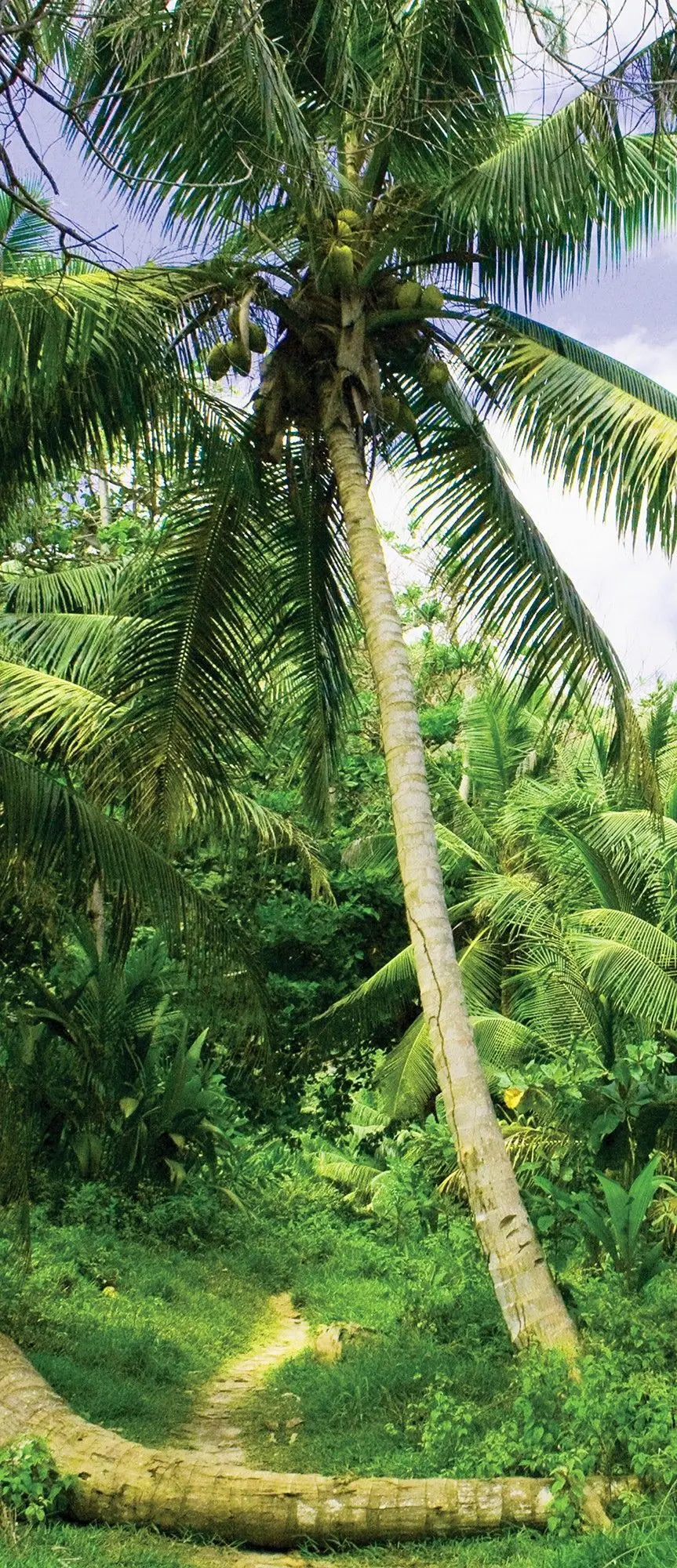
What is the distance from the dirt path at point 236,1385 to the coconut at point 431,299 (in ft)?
19.2

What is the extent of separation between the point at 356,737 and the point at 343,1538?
1331 cm

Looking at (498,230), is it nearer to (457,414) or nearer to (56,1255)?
(457,414)

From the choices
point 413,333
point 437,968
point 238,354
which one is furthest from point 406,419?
point 437,968

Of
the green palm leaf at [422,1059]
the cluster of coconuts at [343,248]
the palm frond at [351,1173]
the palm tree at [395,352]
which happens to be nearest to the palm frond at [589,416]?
the palm tree at [395,352]

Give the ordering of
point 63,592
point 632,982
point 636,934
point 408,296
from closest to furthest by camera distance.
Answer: point 408,296
point 632,982
point 636,934
point 63,592

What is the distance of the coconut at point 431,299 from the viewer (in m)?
7.22

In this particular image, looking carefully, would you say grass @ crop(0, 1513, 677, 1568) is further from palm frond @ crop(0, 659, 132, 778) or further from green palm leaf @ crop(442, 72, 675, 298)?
green palm leaf @ crop(442, 72, 675, 298)

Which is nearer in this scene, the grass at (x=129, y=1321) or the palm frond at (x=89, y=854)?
the palm frond at (x=89, y=854)

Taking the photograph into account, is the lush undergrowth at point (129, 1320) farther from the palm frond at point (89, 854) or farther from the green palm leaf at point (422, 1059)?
the green palm leaf at point (422, 1059)

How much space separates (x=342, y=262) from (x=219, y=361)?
2.73 ft

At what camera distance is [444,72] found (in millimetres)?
6750

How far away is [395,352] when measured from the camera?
7777 millimetres

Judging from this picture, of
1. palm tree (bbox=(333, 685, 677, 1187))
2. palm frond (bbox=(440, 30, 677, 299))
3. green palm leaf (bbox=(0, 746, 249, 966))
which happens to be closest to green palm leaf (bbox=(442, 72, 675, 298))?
palm frond (bbox=(440, 30, 677, 299))

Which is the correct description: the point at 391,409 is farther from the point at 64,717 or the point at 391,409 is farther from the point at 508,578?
the point at 64,717
